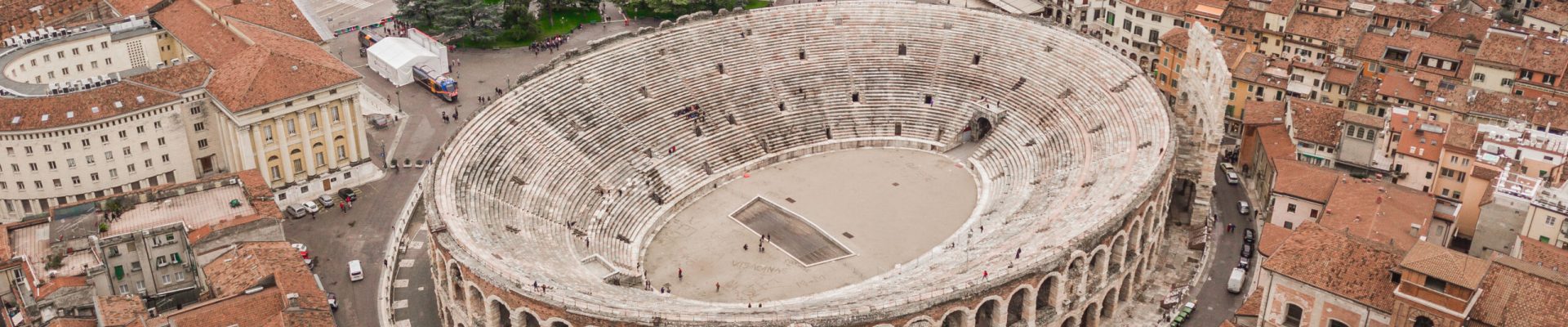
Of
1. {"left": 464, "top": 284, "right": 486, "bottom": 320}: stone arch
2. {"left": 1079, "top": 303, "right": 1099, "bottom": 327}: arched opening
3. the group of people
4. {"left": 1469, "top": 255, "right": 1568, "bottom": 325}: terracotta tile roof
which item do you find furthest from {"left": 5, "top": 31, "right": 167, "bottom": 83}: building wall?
{"left": 1469, "top": 255, "right": 1568, "bottom": 325}: terracotta tile roof

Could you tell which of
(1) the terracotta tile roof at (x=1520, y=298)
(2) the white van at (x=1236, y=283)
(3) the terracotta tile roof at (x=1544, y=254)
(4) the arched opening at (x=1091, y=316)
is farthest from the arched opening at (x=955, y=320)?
(3) the terracotta tile roof at (x=1544, y=254)

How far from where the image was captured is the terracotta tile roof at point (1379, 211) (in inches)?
3179

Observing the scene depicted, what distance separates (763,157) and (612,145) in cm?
1062

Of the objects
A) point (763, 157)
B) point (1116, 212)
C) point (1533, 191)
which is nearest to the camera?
point (1116, 212)

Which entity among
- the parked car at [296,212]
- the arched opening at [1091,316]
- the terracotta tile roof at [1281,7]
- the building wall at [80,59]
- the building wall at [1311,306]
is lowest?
the arched opening at [1091,316]

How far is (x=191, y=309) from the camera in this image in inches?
2849

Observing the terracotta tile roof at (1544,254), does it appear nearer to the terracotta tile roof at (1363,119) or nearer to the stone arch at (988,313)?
the terracotta tile roof at (1363,119)

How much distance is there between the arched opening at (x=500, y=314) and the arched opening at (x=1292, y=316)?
37153mm

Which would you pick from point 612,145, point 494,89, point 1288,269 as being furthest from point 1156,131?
point 494,89

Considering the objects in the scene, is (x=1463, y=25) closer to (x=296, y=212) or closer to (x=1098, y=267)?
(x=1098, y=267)

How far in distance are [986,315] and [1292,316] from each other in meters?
14.8

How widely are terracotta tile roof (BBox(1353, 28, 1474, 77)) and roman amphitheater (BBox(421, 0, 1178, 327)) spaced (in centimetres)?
2426

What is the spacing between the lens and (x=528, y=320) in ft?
222

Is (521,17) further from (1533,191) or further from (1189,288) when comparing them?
(1533,191)
